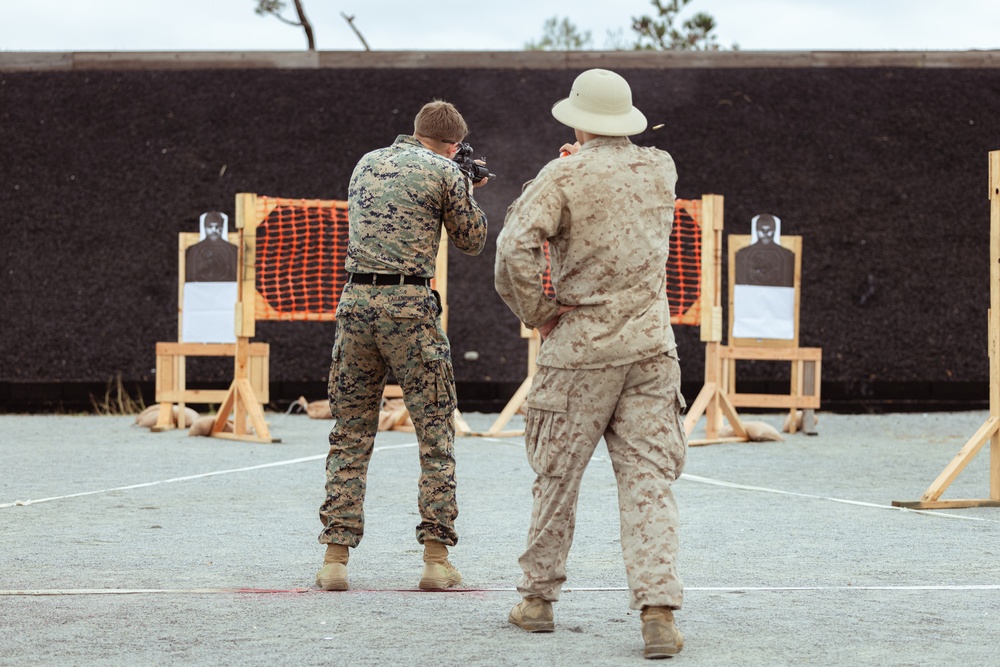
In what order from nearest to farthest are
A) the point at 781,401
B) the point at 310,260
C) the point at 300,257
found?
the point at 781,401, the point at 310,260, the point at 300,257

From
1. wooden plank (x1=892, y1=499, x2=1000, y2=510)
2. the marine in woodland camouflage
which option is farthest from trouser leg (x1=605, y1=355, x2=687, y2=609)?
wooden plank (x1=892, y1=499, x2=1000, y2=510)

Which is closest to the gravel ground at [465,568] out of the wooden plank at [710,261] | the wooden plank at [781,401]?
the wooden plank at [710,261]

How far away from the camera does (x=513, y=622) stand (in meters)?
3.51

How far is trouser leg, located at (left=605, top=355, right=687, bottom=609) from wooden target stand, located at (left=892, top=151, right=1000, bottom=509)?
2.78 meters

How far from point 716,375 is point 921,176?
386cm

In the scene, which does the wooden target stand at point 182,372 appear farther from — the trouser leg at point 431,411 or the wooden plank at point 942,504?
the trouser leg at point 431,411

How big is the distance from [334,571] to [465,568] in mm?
574

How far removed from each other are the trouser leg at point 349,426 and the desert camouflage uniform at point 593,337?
0.78 metres

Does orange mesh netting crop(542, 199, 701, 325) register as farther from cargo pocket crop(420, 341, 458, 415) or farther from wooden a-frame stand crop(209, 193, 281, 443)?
cargo pocket crop(420, 341, 458, 415)

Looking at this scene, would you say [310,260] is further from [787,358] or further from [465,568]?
[465,568]

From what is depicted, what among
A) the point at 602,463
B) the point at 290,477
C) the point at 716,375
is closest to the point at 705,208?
the point at 716,375

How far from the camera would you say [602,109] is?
139 inches

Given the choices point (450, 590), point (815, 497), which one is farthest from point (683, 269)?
point (450, 590)

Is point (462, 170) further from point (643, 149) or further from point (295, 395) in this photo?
point (295, 395)
